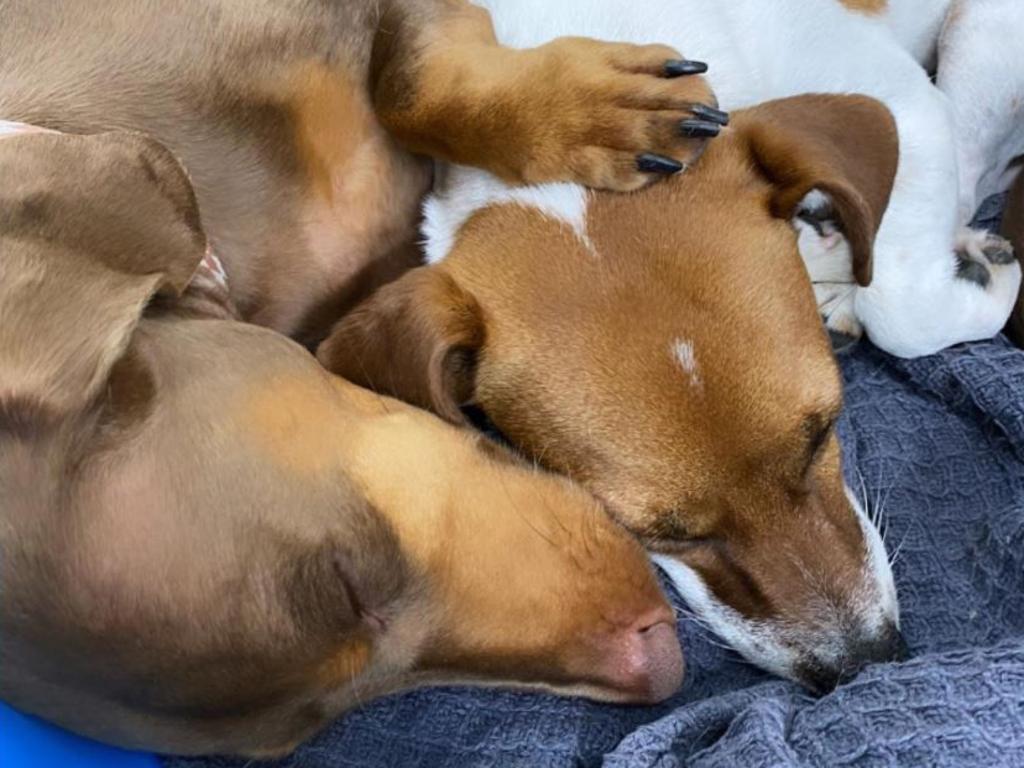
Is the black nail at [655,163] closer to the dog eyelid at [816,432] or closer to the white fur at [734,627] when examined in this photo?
the dog eyelid at [816,432]

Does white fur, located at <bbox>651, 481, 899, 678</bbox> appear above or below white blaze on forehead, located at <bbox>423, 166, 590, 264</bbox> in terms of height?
below

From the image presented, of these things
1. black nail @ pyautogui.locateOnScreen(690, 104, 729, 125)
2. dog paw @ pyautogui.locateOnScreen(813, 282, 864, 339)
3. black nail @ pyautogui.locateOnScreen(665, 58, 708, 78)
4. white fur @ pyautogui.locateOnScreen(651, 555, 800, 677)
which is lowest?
white fur @ pyautogui.locateOnScreen(651, 555, 800, 677)

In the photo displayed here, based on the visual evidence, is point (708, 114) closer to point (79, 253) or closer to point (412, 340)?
point (412, 340)

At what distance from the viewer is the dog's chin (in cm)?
226

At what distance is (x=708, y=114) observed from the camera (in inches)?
87.0

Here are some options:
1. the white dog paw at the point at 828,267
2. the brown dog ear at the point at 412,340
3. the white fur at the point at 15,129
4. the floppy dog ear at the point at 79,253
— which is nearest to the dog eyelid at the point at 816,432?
the white dog paw at the point at 828,267

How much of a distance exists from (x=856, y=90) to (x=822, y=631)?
1071mm

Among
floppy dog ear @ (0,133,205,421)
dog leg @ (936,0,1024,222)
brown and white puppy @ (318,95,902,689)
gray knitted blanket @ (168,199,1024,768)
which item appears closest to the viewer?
floppy dog ear @ (0,133,205,421)

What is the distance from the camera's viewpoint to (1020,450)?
8.55 ft

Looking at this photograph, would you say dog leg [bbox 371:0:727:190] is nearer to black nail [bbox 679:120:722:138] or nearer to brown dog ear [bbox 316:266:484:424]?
black nail [bbox 679:120:722:138]

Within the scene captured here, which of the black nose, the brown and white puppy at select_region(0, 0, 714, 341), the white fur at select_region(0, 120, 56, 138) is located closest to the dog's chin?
the black nose

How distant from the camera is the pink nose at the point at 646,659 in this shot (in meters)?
2.12

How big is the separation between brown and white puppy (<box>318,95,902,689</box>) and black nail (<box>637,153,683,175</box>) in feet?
0.16

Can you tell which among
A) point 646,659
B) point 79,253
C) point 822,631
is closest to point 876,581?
point 822,631
